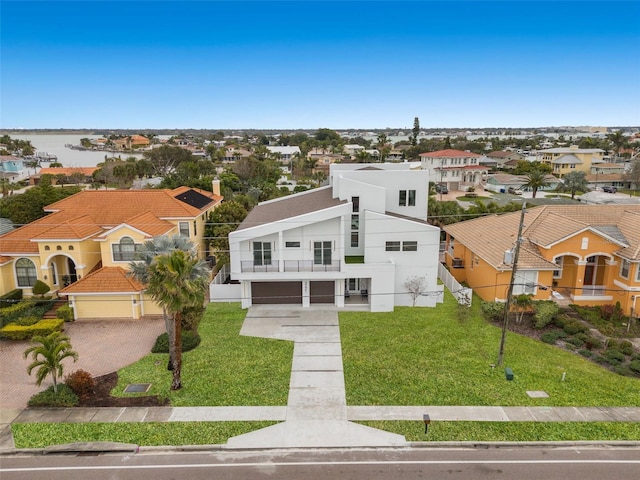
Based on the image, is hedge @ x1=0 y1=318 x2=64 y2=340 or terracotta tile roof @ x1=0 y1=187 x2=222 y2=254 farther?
terracotta tile roof @ x1=0 y1=187 x2=222 y2=254

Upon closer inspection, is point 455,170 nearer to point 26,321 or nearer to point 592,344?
point 592,344

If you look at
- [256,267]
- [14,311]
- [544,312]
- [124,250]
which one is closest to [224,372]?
[256,267]

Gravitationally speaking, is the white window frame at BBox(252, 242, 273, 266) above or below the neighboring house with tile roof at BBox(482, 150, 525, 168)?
Result: below

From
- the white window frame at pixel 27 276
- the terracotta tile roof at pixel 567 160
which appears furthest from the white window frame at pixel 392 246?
the terracotta tile roof at pixel 567 160

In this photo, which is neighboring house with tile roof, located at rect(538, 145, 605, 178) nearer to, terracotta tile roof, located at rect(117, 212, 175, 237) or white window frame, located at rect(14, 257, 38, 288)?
terracotta tile roof, located at rect(117, 212, 175, 237)

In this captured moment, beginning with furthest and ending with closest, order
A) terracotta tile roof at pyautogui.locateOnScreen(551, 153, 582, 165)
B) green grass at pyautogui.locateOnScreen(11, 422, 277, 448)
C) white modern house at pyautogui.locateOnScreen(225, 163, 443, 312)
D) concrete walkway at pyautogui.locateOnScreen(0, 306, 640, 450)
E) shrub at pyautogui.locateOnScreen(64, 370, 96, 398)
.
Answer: terracotta tile roof at pyautogui.locateOnScreen(551, 153, 582, 165), white modern house at pyautogui.locateOnScreen(225, 163, 443, 312), shrub at pyautogui.locateOnScreen(64, 370, 96, 398), concrete walkway at pyautogui.locateOnScreen(0, 306, 640, 450), green grass at pyautogui.locateOnScreen(11, 422, 277, 448)

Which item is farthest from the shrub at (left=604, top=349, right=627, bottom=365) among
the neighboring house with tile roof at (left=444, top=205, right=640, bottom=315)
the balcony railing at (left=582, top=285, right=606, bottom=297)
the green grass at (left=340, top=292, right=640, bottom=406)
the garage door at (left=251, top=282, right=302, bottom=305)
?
the garage door at (left=251, top=282, right=302, bottom=305)

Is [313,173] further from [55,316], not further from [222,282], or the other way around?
[55,316]
